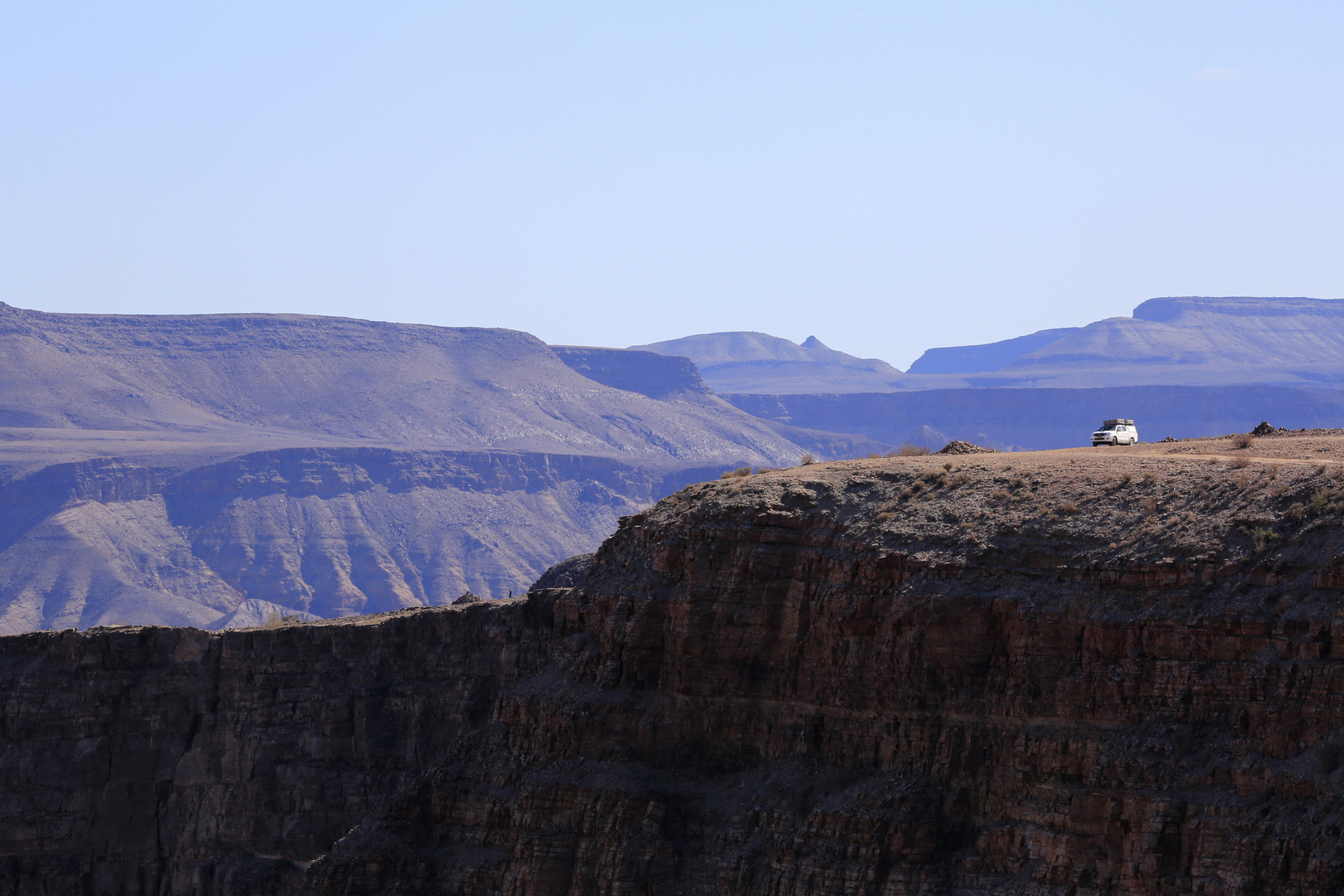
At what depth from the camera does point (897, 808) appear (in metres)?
61.0

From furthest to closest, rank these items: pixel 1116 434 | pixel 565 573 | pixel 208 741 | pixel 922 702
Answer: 1. pixel 565 573
2. pixel 208 741
3. pixel 1116 434
4. pixel 922 702

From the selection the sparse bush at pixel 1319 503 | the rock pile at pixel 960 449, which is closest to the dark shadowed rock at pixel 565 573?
the rock pile at pixel 960 449

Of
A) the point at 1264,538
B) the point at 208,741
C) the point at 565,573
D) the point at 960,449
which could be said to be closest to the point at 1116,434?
the point at 960,449

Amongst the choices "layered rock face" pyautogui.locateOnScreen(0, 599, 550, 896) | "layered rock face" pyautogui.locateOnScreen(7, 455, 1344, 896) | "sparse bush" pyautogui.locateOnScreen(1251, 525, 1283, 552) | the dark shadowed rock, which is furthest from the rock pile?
the dark shadowed rock

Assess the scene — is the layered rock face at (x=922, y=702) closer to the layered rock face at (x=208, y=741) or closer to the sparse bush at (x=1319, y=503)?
the sparse bush at (x=1319, y=503)

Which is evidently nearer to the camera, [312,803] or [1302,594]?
[1302,594]

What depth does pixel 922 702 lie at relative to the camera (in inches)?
2470

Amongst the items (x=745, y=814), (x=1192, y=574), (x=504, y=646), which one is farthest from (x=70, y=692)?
(x=1192, y=574)

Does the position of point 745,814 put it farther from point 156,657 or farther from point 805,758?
point 156,657

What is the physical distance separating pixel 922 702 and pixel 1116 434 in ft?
93.2

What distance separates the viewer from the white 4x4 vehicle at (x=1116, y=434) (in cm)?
8694

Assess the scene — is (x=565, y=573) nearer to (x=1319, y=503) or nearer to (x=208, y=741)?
(x=208, y=741)

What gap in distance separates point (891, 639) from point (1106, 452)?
41.2 feet

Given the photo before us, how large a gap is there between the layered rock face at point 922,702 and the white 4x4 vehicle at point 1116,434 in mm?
16248
